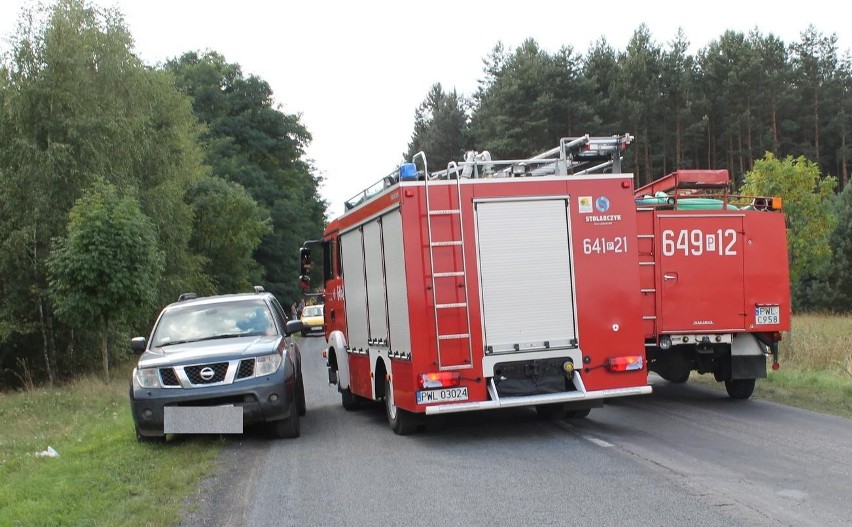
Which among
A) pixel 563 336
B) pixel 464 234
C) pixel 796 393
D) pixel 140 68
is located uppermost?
pixel 140 68

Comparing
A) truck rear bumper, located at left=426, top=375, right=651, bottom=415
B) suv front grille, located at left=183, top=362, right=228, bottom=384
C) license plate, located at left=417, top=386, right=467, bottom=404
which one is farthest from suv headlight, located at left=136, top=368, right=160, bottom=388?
truck rear bumper, located at left=426, top=375, right=651, bottom=415

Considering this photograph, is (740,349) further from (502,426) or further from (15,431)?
(15,431)

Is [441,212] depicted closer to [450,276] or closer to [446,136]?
[450,276]

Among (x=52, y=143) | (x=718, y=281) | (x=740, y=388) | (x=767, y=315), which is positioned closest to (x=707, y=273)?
(x=718, y=281)

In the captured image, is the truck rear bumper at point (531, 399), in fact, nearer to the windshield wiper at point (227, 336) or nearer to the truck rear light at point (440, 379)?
the truck rear light at point (440, 379)

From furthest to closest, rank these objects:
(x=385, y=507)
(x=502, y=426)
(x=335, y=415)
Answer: (x=335, y=415) < (x=502, y=426) < (x=385, y=507)

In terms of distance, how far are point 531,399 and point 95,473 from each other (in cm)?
456

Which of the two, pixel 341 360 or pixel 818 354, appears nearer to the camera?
pixel 341 360

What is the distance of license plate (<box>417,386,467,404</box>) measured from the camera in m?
10.1

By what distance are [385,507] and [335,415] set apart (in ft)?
22.9

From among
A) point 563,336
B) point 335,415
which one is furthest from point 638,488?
point 335,415

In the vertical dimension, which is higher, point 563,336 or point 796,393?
point 563,336

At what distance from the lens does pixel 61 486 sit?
28.0ft

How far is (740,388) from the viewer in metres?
13.8
